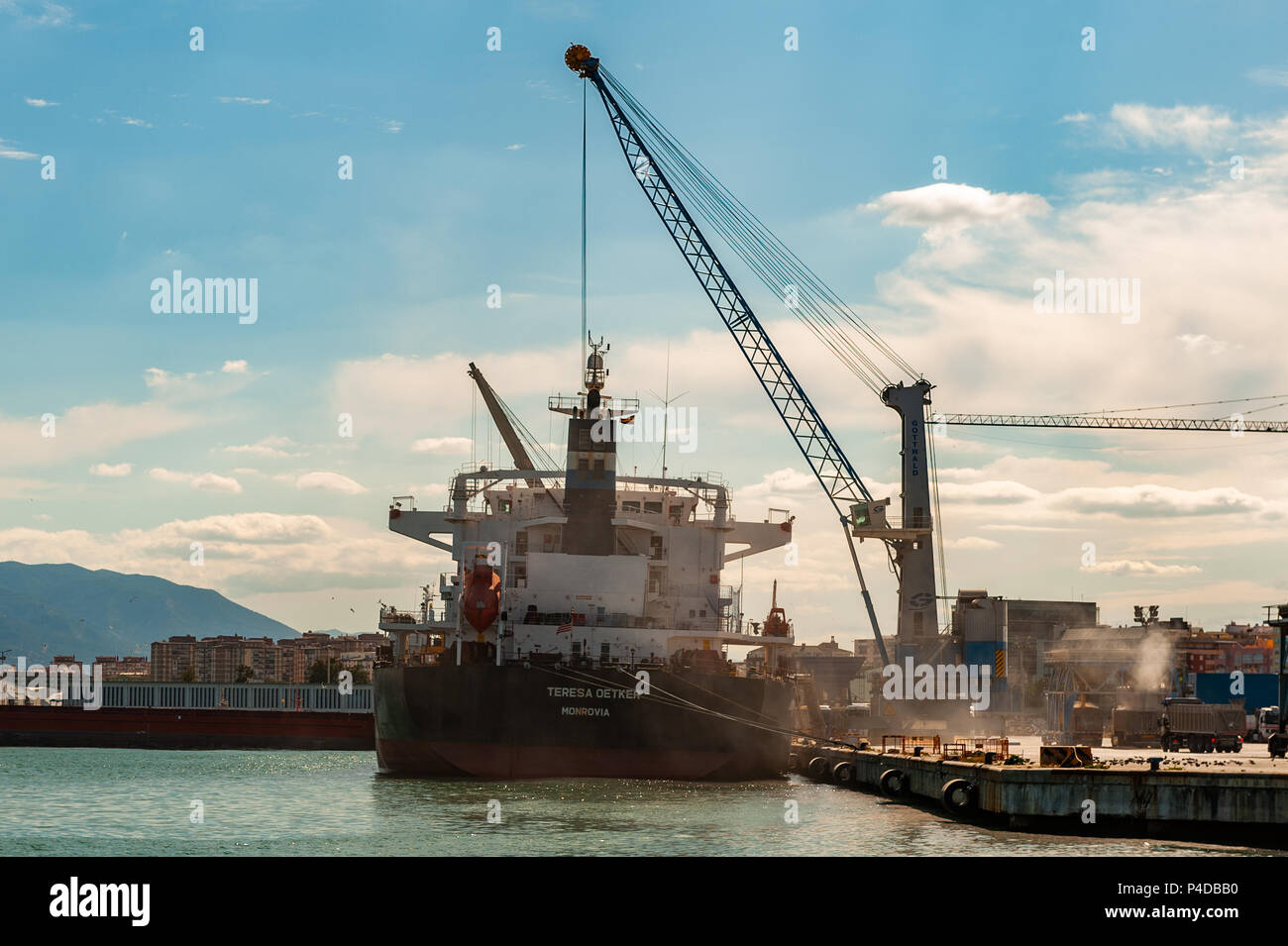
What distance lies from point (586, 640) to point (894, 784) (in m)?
13.3

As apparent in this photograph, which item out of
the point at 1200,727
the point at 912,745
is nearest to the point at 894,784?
the point at 912,745

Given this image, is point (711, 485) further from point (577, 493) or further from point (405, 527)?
point (405, 527)

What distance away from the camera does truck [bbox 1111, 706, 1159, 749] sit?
178 feet

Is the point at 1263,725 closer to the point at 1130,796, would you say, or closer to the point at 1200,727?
the point at 1200,727

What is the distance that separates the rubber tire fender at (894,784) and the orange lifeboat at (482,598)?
15875mm

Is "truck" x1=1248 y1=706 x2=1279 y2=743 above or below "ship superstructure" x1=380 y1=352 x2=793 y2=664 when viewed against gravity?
below

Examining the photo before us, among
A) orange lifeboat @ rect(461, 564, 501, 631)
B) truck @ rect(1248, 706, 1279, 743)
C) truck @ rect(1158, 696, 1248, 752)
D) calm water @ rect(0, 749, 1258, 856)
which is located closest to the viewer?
calm water @ rect(0, 749, 1258, 856)

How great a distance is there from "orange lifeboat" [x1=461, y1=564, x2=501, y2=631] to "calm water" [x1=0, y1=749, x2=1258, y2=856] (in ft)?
20.6

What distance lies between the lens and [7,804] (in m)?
46.9

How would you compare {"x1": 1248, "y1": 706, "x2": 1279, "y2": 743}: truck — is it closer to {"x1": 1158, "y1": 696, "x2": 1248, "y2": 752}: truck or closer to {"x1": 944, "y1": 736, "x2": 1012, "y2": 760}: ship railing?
{"x1": 1158, "y1": 696, "x2": 1248, "y2": 752}: truck

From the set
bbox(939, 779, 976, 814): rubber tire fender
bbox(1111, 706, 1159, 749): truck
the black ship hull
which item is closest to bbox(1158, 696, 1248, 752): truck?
bbox(1111, 706, 1159, 749): truck

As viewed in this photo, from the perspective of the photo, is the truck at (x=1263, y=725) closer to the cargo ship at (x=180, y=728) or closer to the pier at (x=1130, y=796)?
the pier at (x=1130, y=796)

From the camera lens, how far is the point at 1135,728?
55.1m
